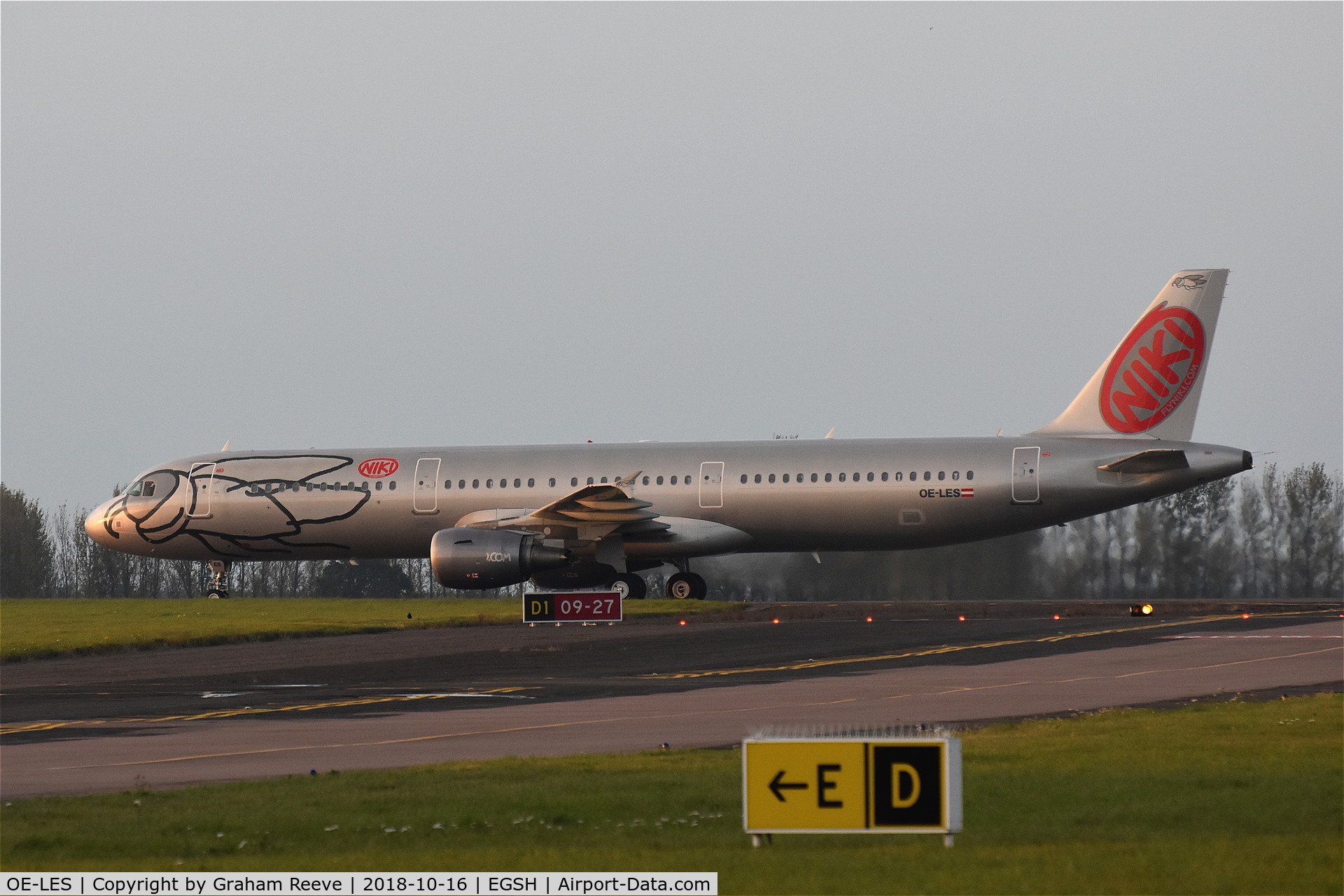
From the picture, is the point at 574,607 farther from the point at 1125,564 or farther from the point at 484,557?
the point at 1125,564

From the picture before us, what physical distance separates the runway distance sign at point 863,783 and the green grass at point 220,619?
71.8 ft

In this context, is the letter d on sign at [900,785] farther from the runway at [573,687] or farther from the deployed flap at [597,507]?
the deployed flap at [597,507]

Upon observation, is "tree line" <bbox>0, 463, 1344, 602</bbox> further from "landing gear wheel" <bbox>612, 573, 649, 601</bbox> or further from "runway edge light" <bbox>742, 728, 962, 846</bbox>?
"runway edge light" <bbox>742, 728, 962, 846</bbox>

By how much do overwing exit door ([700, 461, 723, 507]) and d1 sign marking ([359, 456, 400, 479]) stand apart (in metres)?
7.30

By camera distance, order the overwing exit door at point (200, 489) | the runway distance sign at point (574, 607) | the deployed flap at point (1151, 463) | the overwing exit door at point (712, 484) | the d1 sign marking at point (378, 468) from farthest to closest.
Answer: the overwing exit door at point (200, 489) → the d1 sign marking at point (378, 468) → the overwing exit door at point (712, 484) → the deployed flap at point (1151, 463) → the runway distance sign at point (574, 607)

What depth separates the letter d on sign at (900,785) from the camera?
7.68m

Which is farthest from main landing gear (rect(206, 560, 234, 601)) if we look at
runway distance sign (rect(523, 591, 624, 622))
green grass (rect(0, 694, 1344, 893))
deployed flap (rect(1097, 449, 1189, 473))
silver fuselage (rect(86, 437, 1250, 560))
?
green grass (rect(0, 694, 1344, 893))

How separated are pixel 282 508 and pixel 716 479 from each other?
10.4m

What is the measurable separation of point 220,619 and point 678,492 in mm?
10026

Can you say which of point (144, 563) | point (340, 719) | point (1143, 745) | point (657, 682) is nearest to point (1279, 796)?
point (1143, 745)

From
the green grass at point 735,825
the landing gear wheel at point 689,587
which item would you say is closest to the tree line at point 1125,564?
the landing gear wheel at point 689,587

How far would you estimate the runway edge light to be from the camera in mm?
7652

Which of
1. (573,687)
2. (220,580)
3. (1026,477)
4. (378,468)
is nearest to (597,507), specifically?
(378,468)

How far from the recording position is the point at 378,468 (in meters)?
38.3
